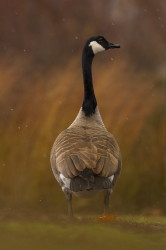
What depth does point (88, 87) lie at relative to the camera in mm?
11086

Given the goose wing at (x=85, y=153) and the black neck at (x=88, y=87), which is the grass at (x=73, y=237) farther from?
the black neck at (x=88, y=87)

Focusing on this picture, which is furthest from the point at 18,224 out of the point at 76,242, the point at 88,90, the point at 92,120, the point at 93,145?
the point at 88,90

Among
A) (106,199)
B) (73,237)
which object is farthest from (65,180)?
(73,237)

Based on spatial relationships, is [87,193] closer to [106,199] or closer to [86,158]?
[106,199]

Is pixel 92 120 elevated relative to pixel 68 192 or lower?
elevated

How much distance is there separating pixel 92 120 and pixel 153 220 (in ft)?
7.26

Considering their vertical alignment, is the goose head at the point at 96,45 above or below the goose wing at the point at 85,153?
above

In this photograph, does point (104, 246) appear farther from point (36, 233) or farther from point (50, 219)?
point (50, 219)

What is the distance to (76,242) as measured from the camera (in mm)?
7008

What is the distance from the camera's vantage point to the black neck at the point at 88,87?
10.6 m

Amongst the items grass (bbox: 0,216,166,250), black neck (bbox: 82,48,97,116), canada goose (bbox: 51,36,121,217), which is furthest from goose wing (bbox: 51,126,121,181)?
grass (bbox: 0,216,166,250)

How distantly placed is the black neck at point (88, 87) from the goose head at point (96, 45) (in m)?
0.09

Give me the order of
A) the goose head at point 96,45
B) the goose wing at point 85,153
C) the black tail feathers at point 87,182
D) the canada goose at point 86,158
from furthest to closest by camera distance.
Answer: the goose head at point 96,45 < the goose wing at point 85,153 < the canada goose at point 86,158 < the black tail feathers at point 87,182

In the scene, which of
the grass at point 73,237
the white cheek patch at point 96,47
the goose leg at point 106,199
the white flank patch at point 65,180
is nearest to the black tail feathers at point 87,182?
the white flank patch at point 65,180
